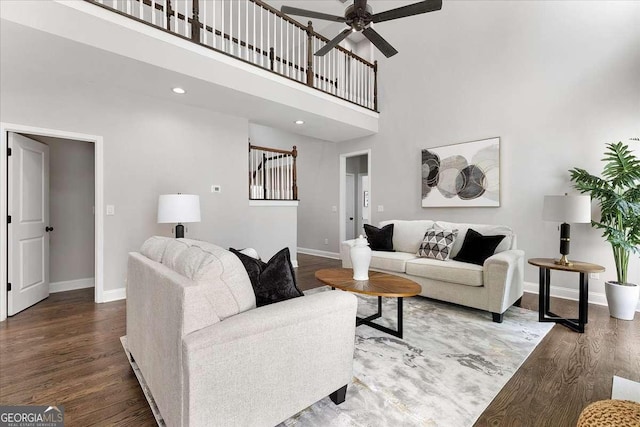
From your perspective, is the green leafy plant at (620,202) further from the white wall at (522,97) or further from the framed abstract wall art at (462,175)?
the framed abstract wall art at (462,175)

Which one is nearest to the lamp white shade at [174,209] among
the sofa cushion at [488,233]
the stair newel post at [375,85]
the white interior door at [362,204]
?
the sofa cushion at [488,233]

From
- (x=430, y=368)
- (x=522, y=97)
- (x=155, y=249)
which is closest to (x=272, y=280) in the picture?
(x=155, y=249)

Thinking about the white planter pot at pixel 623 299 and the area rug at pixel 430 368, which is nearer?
the area rug at pixel 430 368

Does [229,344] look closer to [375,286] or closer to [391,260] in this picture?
[375,286]

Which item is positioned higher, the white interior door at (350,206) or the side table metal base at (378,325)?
the white interior door at (350,206)

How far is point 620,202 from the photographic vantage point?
290cm

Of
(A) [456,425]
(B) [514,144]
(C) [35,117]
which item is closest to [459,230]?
(B) [514,144]

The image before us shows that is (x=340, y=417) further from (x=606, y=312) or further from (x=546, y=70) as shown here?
(x=546, y=70)

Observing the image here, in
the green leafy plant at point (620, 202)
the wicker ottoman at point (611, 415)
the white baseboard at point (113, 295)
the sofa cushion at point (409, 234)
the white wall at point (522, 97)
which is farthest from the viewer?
the sofa cushion at point (409, 234)

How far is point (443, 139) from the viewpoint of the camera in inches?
188

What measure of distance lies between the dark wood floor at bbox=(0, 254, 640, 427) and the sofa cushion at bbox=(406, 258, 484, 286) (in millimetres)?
734

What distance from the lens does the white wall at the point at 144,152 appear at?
10.5ft

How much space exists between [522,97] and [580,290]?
8.65ft

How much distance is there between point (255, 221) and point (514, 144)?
3.96 m
